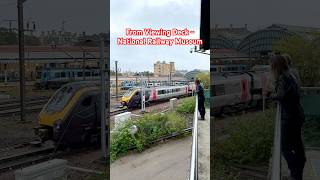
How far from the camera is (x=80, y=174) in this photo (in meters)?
2.73

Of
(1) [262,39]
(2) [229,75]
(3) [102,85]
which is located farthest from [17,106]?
(1) [262,39]

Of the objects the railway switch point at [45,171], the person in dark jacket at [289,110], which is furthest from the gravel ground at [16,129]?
the person in dark jacket at [289,110]

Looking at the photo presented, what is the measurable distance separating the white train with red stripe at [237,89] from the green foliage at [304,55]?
0.20 m

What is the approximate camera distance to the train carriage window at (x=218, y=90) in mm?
2594

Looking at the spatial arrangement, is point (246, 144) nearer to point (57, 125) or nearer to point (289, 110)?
point (289, 110)

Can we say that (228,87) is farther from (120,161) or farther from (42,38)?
(42,38)

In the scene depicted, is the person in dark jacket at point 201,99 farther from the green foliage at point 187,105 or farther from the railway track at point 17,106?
the railway track at point 17,106

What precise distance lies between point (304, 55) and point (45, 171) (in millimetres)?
1883

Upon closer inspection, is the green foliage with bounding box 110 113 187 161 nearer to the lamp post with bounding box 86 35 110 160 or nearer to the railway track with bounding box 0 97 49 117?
the lamp post with bounding box 86 35 110 160

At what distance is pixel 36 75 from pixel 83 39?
Answer: 40 centimetres

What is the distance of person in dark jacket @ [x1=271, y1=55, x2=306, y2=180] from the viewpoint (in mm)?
2430

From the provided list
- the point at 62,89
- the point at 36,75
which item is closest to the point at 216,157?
the point at 62,89

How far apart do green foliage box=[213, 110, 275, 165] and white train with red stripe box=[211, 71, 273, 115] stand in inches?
4.3

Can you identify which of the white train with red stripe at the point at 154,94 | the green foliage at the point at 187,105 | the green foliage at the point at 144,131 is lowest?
the green foliage at the point at 144,131
